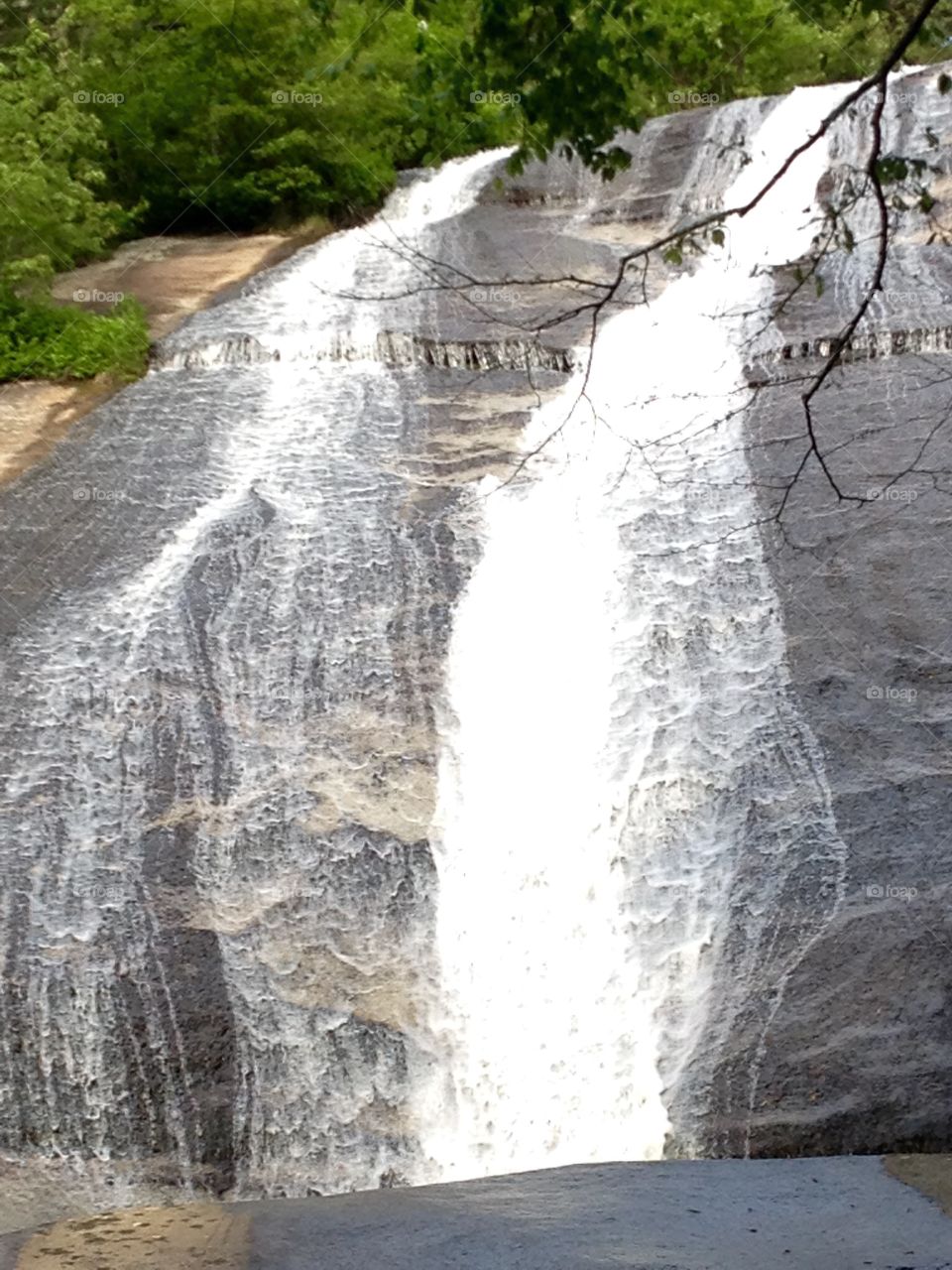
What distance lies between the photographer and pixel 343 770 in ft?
25.2

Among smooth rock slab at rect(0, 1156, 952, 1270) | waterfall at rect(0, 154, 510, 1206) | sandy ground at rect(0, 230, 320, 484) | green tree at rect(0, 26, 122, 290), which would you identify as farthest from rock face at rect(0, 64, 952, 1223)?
green tree at rect(0, 26, 122, 290)

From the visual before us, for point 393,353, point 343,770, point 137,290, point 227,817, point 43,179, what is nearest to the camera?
point 227,817

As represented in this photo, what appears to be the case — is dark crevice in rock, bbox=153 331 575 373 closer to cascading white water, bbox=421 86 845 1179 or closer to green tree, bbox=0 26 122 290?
green tree, bbox=0 26 122 290

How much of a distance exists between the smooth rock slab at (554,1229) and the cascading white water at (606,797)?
38.8 inches

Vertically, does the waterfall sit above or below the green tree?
below

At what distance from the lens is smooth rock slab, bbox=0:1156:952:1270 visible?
4184 mm

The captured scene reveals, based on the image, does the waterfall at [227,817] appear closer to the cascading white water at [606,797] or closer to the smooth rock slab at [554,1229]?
the cascading white water at [606,797]

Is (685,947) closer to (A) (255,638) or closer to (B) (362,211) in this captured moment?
(A) (255,638)

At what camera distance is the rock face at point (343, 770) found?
630 cm

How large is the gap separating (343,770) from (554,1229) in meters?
3.51

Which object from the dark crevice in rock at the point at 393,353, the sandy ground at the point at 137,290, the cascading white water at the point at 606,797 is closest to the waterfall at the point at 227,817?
the cascading white water at the point at 606,797

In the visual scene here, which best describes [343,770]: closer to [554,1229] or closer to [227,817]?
[227,817]

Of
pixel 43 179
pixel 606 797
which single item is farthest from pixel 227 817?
pixel 43 179

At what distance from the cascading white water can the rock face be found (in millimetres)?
78
